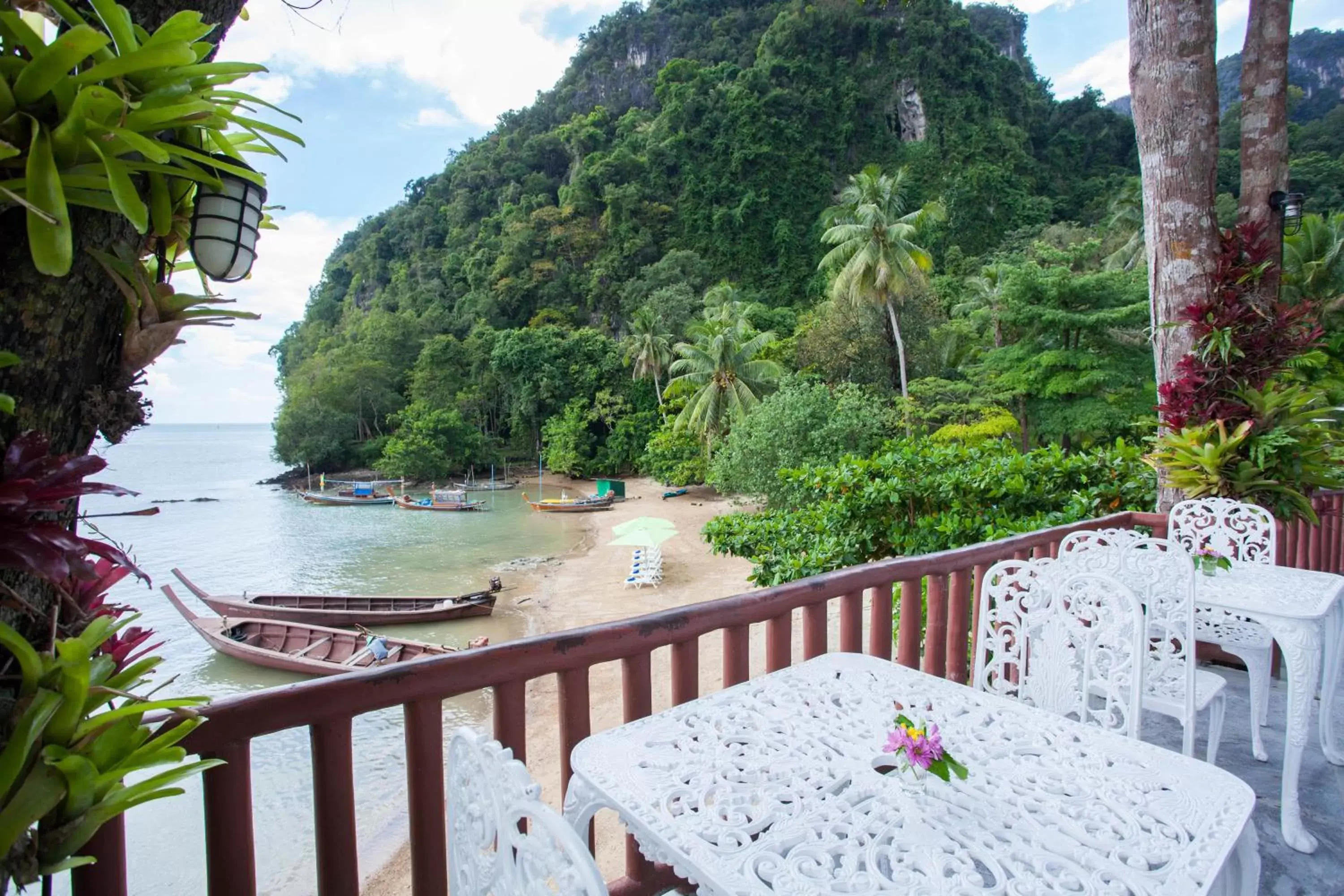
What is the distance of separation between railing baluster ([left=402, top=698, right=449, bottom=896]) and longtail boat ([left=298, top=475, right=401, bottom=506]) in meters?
30.2

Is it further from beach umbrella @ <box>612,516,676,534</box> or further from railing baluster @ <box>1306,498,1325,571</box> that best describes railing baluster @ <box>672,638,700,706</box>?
beach umbrella @ <box>612,516,676,534</box>

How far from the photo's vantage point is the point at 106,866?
3.24 ft

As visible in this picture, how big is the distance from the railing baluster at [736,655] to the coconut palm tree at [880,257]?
1786 cm

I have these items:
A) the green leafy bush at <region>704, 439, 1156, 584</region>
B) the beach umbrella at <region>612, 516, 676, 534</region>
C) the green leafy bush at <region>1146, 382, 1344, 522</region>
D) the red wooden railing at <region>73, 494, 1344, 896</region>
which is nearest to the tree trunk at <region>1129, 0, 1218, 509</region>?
the green leafy bush at <region>1146, 382, 1344, 522</region>

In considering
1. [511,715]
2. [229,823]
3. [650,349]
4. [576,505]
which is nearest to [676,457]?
[576,505]

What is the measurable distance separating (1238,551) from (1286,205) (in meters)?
2.01

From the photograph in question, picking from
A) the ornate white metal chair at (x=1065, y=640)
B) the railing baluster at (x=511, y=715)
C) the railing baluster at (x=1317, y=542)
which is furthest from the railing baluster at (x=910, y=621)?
the railing baluster at (x=1317, y=542)

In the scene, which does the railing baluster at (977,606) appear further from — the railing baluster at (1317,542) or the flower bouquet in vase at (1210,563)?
the railing baluster at (1317,542)

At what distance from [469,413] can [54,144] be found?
36.3 meters

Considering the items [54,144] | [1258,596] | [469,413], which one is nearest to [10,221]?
[54,144]

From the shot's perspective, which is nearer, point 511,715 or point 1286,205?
point 511,715

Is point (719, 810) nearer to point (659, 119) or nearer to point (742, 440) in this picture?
point (742, 440)

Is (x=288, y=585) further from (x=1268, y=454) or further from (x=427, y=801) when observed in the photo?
(x=1268, y=454)

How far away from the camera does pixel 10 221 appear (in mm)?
788
